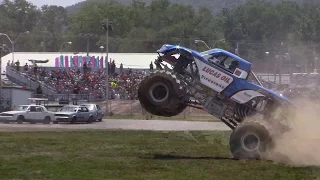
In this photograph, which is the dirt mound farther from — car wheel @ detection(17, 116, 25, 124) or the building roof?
the building roof

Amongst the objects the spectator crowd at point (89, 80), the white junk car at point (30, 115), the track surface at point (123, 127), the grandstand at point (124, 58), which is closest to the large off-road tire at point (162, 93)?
the track surface at point (123, 127)

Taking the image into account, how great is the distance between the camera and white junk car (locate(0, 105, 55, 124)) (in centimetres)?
5397

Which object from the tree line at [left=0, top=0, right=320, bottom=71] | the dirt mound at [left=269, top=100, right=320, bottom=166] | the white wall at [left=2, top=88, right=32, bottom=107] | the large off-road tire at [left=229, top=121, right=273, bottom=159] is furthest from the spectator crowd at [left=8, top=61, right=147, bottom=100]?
the large off-road tire at [left=229, top=121, right=273, bottom=159]

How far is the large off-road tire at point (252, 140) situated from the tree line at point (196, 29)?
24.4 meters

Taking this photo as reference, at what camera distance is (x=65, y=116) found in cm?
5475

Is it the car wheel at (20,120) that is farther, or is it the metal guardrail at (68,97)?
the metal guardrail at (68,97)

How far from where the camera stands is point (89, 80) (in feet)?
251

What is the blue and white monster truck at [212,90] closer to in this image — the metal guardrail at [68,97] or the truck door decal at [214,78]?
the truck door decal at [214,78]

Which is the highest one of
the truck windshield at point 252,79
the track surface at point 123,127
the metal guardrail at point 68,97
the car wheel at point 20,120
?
the truck windshield at point 252,79

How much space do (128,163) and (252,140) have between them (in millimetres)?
4434

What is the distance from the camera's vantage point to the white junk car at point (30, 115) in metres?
54.0

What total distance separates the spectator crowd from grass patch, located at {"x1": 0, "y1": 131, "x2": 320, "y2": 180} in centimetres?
4442

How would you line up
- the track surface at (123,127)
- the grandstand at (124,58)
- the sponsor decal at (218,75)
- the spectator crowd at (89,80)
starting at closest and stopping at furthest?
1. the sponsor decal at (218,75)
2. the track surface at (123,127)
3. the spectator crowd at (89,80)
4. the grandstand at (124,58)

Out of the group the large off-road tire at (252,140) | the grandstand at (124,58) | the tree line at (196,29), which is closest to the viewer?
the large off-road tire at (252,140)
